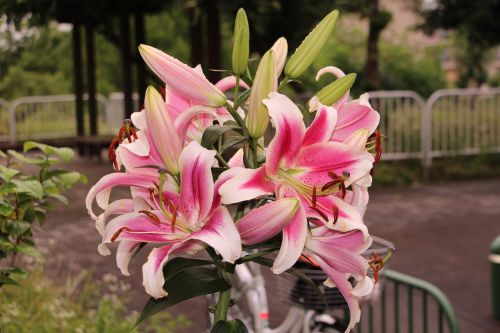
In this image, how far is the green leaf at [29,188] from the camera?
6.93 feet

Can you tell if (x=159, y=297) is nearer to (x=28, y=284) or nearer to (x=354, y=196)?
(x=354, y=196)

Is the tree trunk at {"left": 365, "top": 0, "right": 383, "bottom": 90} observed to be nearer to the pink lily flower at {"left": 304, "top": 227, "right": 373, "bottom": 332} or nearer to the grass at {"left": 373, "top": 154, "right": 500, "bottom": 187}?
the grass at {"left": 373, "top": 154, "right": 500, "bottom": 187}

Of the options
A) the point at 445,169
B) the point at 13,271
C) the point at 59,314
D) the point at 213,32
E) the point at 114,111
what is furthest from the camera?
the point at 114,111

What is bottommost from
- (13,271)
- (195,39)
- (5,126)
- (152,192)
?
(5,126)

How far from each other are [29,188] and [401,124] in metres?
10.1

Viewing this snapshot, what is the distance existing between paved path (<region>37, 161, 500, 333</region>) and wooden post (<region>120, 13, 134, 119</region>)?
2.43 meters

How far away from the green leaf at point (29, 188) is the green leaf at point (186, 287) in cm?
94

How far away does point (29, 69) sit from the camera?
89.5 feet

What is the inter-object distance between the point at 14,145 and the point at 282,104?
495 inches

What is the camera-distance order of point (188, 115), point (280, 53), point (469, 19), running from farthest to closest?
point (469, 19) < point (280, 53) < point (188, 115)

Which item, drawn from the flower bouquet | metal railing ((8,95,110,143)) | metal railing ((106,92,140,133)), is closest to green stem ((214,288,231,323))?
the flower bouquet

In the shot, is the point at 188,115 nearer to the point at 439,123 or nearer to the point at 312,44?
the point at 312,44

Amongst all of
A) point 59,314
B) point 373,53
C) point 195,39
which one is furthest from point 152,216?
point 373,53

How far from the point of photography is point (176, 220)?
4.00 ft
